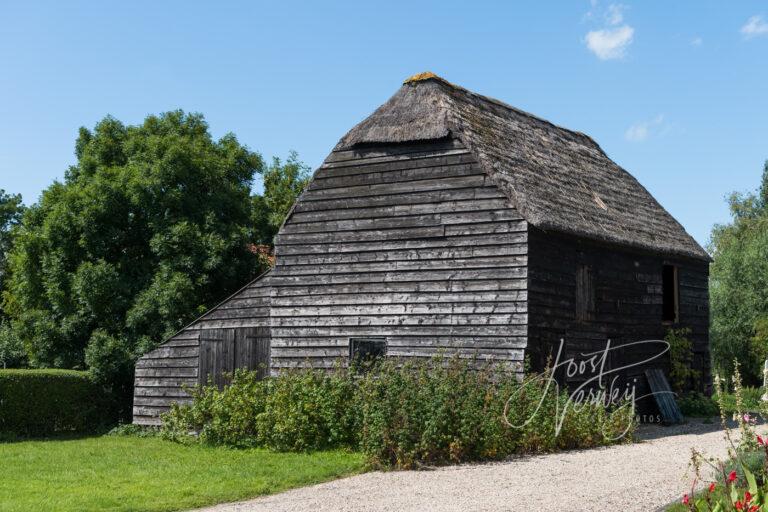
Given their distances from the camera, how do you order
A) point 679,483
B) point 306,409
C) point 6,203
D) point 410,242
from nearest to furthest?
1. point 679,483
2. point 306,409
3. point 410,242
4. point 6,203

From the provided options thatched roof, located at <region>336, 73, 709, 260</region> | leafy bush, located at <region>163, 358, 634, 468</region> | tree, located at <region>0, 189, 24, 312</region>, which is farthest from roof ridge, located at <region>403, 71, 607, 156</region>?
tree, located at <region>0, 189, 24, 312</region>

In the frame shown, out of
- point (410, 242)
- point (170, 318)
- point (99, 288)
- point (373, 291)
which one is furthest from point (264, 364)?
point (99, 288)

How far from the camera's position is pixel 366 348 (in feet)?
63.4

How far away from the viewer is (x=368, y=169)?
19.9 m

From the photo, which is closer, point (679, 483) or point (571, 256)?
point (679, 483)

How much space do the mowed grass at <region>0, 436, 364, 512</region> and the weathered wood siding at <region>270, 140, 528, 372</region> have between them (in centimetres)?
357

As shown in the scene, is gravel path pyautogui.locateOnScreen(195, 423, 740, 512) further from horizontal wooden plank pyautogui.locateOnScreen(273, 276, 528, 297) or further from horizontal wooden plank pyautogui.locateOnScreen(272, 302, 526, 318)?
horizontal wooden plank pyautogui.locateOnScreen(273, 276, 528, 297)

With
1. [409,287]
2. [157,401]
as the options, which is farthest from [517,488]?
[157,401]

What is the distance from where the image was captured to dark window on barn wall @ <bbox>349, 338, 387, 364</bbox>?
19.1 meters

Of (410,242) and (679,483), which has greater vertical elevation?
(410,242)

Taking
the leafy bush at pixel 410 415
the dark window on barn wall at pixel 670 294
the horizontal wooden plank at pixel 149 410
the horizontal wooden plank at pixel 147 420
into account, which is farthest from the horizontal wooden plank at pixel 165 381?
the dark window on barn wall at pixel 670 294

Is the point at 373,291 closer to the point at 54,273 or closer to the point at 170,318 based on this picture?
the point at 170,318

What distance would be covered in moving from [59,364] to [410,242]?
12.0 metres

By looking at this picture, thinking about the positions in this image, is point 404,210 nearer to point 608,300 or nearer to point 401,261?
point 401,261
